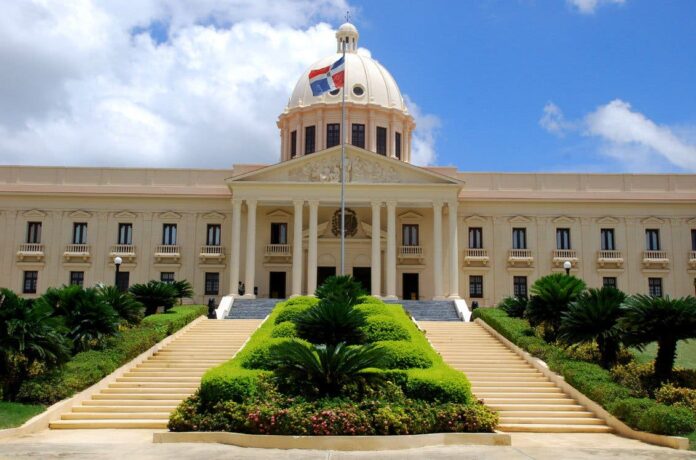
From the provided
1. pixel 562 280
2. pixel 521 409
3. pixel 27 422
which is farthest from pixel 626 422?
pixel 27 422

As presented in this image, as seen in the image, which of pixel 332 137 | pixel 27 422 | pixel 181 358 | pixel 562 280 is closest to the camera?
pixel 27 422

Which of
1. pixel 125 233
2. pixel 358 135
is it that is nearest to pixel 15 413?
pixel 125 233

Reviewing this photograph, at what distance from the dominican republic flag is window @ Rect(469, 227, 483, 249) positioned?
14462 mm

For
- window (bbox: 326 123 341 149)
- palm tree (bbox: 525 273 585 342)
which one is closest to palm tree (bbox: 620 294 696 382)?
palm tree (bbox: 525 273 585 342)

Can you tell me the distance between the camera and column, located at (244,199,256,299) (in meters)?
43.2

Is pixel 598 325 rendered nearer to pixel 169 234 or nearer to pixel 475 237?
pixel 475 237

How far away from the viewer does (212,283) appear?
47812 millimetres

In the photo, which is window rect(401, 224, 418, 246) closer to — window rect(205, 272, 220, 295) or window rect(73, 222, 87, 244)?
window rect(205, 272, 220, 295)

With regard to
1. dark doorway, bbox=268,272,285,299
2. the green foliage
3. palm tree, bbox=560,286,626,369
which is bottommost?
palm tree, bbox=560,286,626,369

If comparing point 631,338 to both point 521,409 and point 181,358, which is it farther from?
point 181,358

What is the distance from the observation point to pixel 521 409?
65.8 feet

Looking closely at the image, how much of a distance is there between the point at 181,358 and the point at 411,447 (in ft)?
41.8

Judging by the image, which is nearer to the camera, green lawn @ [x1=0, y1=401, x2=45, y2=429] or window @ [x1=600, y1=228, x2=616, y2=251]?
green lawn @ [x1=0, y1=401, x2=45, y2=429]

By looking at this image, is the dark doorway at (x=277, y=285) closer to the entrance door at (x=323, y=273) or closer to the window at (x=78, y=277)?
the entrance door at (x=323, y=273)
